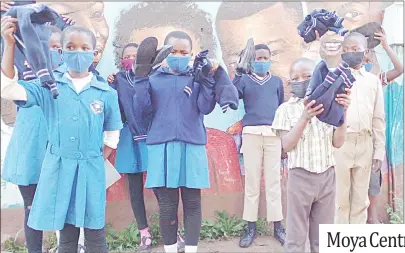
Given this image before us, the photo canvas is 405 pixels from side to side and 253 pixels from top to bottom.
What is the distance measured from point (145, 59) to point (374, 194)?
1850mm

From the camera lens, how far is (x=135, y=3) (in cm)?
293

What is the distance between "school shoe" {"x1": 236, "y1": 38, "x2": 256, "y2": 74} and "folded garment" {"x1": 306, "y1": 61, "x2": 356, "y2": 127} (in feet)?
1.41

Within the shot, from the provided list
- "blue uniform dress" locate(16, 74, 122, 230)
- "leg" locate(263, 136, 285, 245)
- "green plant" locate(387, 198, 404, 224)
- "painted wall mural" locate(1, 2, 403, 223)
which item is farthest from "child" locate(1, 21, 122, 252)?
"green plant" locate(387, 198, 404, 224)

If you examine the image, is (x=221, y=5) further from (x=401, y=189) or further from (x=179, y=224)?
(x=401, y=189)

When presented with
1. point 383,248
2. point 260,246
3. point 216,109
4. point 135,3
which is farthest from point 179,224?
point 135,3

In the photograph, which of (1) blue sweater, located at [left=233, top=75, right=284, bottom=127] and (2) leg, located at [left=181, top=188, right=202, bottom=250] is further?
(1) blue sweater, located at [left=233, top=75, right=284, bottom=127]

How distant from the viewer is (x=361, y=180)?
316 centimetres

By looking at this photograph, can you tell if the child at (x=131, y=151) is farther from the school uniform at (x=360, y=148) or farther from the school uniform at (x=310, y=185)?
the school uniform at (x=360, y=148)

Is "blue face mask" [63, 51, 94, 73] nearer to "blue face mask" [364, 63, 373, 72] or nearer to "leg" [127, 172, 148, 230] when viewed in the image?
"leg" [127, 172, 148, 230]

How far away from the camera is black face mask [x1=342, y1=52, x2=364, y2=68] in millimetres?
2904

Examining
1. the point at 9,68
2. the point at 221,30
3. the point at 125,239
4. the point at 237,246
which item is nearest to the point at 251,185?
the point at 237,246

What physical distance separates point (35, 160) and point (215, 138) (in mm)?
1122

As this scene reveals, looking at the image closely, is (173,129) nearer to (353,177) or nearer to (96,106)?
(96,106)

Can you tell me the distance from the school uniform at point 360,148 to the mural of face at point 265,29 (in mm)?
491
